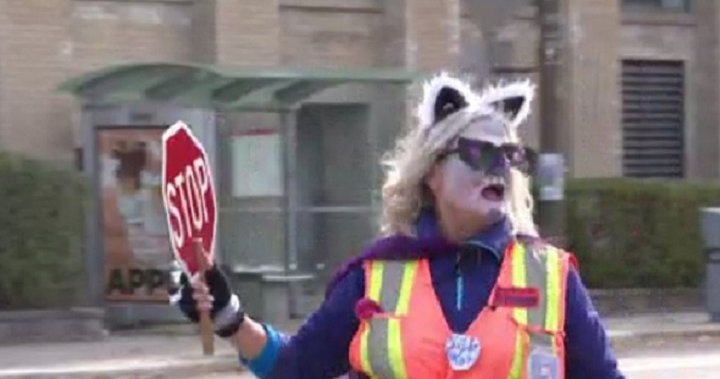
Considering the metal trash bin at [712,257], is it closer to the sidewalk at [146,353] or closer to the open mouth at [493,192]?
the sidewalk at [146,353]

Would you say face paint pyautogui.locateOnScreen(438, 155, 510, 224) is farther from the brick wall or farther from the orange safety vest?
the brick wall

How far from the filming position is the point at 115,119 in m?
22.1

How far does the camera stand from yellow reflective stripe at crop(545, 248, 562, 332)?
4.32 metres

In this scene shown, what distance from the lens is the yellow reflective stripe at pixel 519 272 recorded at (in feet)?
14.1

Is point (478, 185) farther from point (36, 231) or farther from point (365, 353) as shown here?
point (36, 231)

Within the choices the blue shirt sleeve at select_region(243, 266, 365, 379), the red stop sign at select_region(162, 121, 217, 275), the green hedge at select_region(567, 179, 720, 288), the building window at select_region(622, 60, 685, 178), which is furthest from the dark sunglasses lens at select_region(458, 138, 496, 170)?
the building window at select_region(622, 60, 685, 178)

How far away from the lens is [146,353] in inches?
790

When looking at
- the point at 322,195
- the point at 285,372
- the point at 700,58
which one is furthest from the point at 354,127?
the point at 285,372

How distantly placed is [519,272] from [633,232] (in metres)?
21.5

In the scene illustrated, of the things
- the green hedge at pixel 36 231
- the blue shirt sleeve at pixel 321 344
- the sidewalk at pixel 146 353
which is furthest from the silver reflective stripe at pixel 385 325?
the green hedge at pixel 36 231

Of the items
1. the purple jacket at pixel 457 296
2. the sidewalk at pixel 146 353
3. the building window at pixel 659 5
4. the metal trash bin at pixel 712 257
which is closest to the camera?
the purple jacket at pixel 457 296

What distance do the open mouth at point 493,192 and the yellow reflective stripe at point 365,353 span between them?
368 mm

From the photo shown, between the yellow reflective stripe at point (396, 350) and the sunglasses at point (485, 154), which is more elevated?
the sunglasses at point (485, 154)

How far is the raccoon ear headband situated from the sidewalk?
14.0 m
